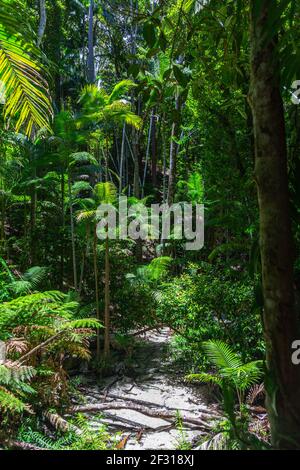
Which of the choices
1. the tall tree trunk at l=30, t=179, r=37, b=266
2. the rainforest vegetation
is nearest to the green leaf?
the rainforest vegetation

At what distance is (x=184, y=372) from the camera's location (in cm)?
512

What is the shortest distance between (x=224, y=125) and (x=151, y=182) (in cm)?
1431

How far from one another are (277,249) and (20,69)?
8.97 feet

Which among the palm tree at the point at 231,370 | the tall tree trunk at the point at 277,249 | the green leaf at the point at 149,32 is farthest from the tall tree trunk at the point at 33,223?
the tall tree trunk at the point at 277,249

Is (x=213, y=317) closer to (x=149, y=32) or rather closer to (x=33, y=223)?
(x=149, y=32)

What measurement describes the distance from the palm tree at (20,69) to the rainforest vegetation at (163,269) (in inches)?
0.5

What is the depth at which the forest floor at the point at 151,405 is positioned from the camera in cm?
331

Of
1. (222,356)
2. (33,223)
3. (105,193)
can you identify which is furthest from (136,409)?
(33,223)

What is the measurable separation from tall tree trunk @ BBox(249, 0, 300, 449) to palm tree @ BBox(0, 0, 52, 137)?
2109mm

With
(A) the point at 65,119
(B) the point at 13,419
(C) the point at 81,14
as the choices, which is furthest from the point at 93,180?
(C) the point at 81,14

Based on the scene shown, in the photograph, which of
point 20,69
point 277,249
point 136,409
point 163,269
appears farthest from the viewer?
point 163,269

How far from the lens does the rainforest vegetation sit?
5.12 ft

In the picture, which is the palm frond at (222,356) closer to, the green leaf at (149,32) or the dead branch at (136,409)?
the dead branch at (136,409)

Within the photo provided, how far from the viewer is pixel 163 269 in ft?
21.6
